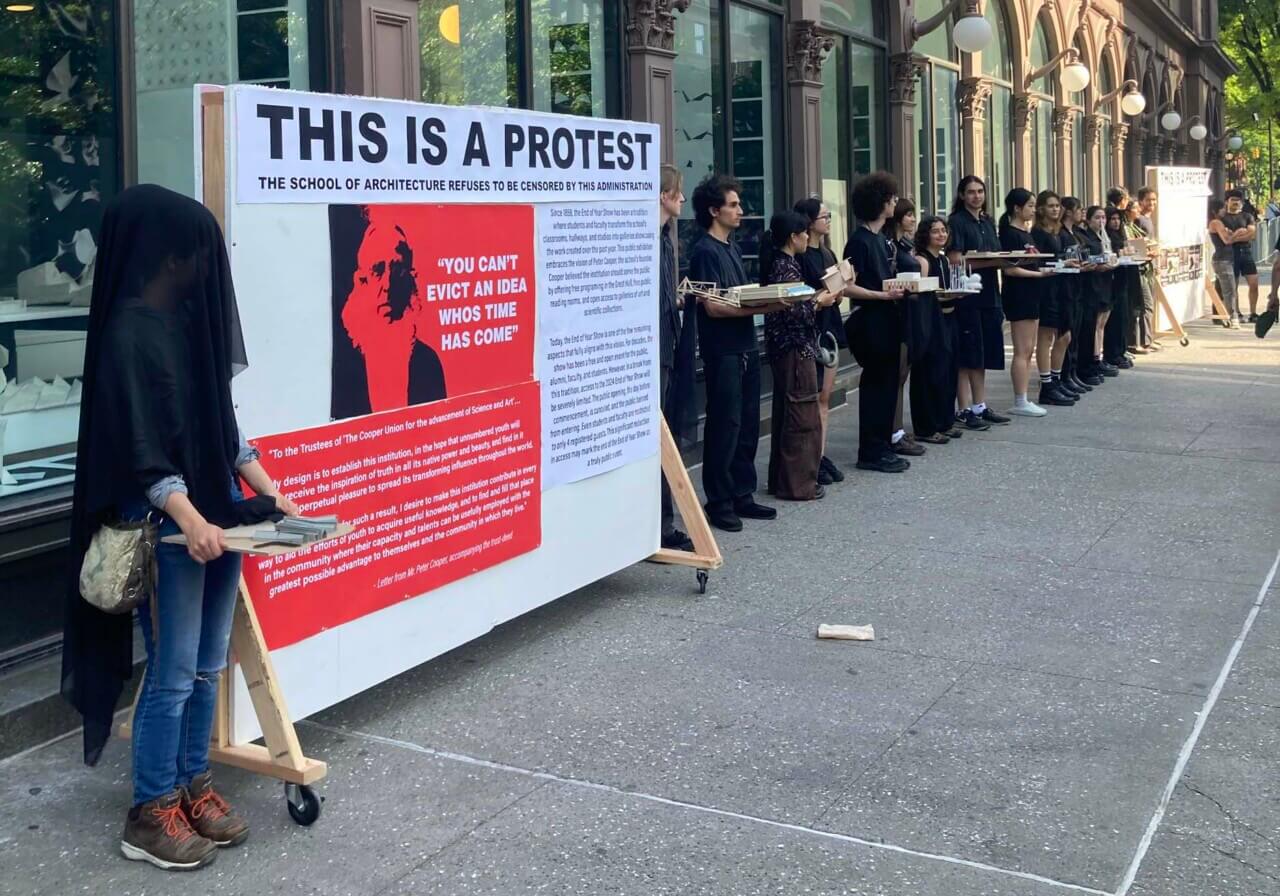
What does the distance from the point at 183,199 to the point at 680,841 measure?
216cm

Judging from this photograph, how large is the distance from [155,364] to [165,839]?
128cm

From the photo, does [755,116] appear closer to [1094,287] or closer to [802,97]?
[802,97]

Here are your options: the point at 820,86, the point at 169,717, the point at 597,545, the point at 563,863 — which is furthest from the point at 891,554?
the point at 820,86

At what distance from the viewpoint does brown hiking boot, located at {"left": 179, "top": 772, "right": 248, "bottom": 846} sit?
4059 millimetres

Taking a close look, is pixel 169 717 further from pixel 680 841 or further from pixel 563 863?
pixel 680 841

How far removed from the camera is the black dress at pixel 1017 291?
39.9ft

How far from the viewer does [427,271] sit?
5.12 metres

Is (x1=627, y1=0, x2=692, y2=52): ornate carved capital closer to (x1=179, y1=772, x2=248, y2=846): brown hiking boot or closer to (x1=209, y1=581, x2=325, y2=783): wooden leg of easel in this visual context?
(x1=209, y1=581, x2=325, y2=783): wooden leg of easel

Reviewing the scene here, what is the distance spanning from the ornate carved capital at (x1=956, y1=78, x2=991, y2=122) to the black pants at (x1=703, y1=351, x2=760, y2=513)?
12.0m

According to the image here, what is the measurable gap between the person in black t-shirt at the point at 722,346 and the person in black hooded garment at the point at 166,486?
13.2 feet

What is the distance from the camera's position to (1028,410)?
40.5 feet

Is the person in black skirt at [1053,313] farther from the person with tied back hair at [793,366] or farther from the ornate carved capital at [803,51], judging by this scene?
the person with tied back hair at [793,366]

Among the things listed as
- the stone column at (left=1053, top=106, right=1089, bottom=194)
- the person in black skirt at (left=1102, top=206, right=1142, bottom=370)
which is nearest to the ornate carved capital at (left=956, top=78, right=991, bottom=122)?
the person in black skirt at (left=1102, top=206, right=1142, bottom=370)

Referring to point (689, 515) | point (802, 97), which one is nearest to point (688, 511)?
point (689, 515)
